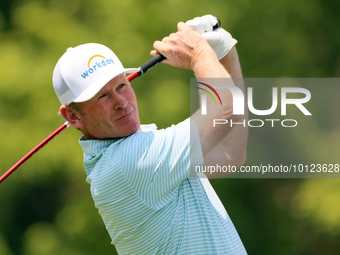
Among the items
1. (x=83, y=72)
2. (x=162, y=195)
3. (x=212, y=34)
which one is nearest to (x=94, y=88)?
(x=83, y=72)

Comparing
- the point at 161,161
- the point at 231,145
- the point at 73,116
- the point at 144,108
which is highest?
the point at 73,116

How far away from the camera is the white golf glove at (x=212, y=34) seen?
6.68 feet

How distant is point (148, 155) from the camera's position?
5.49 feet

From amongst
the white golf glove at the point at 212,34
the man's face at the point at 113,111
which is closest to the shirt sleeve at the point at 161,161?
the man's face at the point at 113,111

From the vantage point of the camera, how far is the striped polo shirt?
5.48 feet

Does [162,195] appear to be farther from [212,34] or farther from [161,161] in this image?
[212,34]

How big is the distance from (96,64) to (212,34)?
58 centimetres

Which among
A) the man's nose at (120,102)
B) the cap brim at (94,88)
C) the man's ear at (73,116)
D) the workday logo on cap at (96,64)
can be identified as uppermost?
the workday logo on cap at (96,64)

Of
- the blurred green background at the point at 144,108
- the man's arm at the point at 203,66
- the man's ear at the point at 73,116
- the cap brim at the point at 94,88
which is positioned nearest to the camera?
the man's arm at the point at 203,66

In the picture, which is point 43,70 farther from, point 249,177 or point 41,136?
point 249,177

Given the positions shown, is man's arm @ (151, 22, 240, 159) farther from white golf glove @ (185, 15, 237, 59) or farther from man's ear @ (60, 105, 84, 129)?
man's ear @ (60, 105, 84, 129)

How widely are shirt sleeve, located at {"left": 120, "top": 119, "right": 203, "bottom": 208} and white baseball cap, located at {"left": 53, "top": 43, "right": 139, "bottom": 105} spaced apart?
0.29 metres

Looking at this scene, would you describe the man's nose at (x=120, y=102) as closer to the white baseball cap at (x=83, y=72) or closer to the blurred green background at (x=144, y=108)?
the white baseball cap at (x=83, y=72)

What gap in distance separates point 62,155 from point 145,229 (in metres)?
3.14
